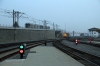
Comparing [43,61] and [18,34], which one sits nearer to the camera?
[43,61]

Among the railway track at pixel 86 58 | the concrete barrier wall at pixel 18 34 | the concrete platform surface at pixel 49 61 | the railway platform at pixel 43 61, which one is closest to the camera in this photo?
the railway platform at pixel 43 61

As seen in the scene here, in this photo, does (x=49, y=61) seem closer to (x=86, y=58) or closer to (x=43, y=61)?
(x=43, y=61)

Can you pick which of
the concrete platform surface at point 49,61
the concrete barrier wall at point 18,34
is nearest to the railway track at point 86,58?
the concrete platform surface at point 49,61

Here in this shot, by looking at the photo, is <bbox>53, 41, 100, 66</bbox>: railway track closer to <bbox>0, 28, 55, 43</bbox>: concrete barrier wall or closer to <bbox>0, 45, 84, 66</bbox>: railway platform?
<bbox>0, 45, 84, 66</bbox>: railway platform

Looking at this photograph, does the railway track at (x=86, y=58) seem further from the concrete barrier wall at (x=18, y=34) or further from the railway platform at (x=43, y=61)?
the concrete barrier wall at (x=18, y=34)

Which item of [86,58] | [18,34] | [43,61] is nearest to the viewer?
[43,61]

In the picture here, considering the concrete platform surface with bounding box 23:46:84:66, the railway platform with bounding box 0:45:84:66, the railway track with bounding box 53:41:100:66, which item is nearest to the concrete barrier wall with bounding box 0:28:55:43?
the railway track with bounding box 53:41:100:66

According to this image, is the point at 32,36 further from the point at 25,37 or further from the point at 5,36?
the point at 5,36

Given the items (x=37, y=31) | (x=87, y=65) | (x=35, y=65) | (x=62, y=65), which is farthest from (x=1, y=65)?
(x=37, y=31)

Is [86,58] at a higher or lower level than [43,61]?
lower

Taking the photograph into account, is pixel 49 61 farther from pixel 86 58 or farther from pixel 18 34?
pixel 18 34

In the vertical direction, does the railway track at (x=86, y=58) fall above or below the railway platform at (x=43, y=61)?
below

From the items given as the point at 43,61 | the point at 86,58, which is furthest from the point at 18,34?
the point at 43,61

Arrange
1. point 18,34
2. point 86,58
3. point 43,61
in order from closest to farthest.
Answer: point 43,61
point 86,58
point 18,34
